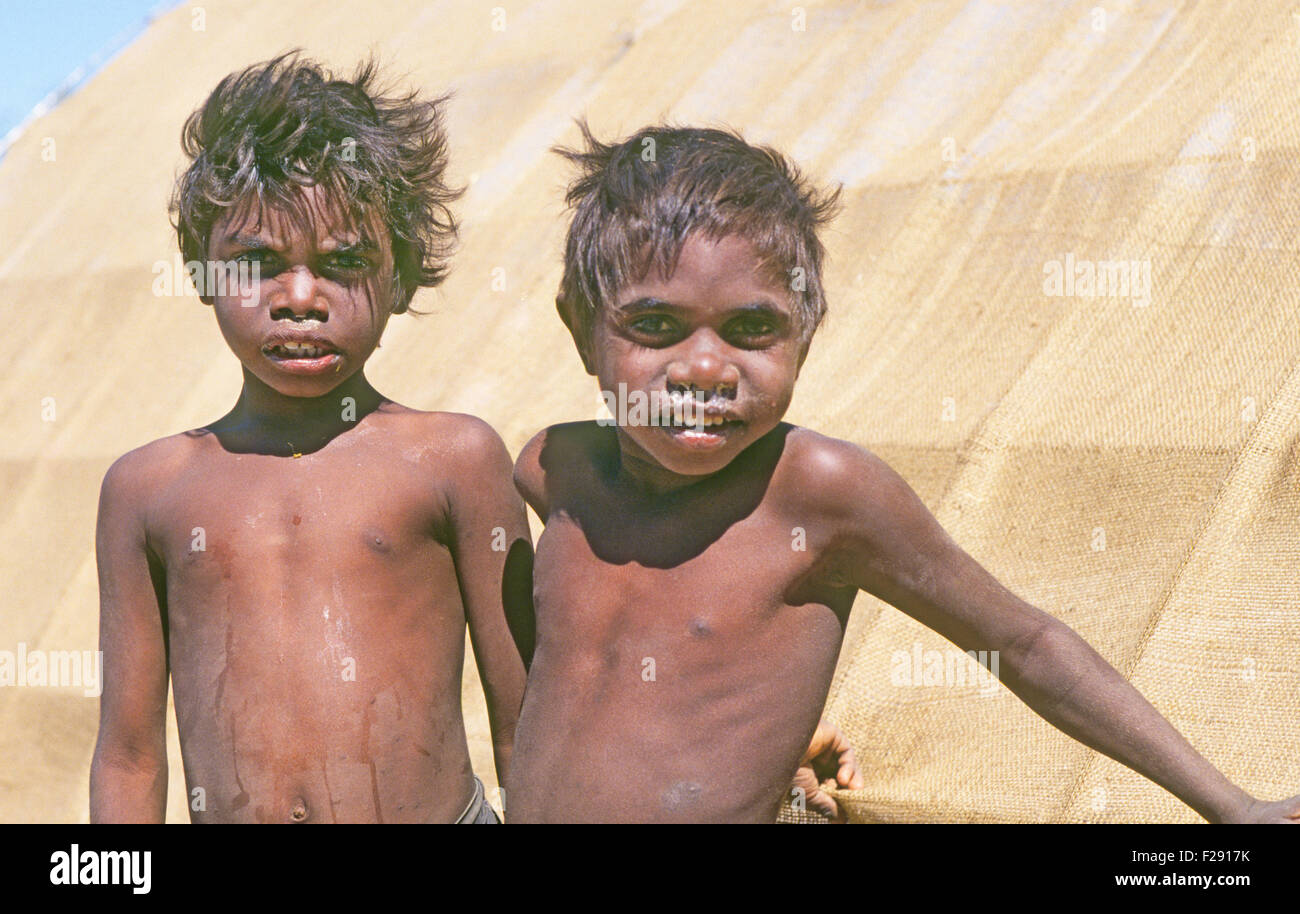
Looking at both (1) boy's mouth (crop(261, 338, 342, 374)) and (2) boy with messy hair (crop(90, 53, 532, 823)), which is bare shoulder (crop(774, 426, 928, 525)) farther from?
(1) boy's mouth (crop(261, 338, 342, 374))

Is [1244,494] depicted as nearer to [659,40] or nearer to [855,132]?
[855,132]

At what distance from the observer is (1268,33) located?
332 cm

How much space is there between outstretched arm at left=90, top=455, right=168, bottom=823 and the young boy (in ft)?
1.62

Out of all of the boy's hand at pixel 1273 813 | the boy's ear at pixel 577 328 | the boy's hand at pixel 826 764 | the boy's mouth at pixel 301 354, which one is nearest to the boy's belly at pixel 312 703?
the boy's mouth at pixel 301 354

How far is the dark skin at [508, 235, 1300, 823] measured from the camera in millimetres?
1484

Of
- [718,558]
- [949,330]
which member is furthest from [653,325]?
[949,330]

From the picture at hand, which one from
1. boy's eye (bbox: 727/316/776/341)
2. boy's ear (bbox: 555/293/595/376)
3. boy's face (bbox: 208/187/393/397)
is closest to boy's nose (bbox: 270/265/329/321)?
boy's face (bbox: 208/187/393/397)

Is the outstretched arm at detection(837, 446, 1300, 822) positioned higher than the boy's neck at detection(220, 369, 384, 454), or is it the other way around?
the boy's neck at detection(220, 369, 384, 454)

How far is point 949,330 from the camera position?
327 centimetres

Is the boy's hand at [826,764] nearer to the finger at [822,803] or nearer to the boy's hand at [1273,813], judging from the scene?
the finger at [822,803]

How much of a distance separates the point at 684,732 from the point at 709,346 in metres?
0.43

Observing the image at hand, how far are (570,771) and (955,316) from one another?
2.02 m

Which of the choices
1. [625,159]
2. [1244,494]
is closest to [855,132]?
[1244,494]

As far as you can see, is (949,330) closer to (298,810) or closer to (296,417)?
(296,417)
